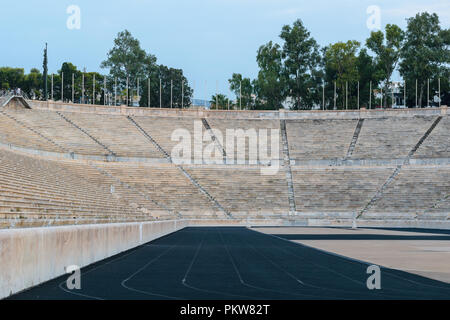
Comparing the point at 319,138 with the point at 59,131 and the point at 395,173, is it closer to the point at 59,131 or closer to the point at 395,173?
the point at 395,173

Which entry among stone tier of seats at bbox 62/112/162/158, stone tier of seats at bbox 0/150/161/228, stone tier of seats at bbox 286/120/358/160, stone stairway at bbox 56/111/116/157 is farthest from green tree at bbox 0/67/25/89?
stone tier of seats at bbox 0/150/161/228

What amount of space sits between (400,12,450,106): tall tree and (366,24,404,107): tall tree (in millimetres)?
1266

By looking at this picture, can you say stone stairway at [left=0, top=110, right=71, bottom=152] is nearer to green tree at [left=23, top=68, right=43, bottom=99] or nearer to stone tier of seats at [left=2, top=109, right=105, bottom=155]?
stone tier of seats at [left=2, top=109, right=105, bottom=155]

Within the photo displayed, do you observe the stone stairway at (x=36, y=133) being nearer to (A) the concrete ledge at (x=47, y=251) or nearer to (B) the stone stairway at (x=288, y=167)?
(B) the stone stairway at (x=288, y=167)

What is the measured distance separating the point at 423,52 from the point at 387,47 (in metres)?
6.14

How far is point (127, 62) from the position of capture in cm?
11625

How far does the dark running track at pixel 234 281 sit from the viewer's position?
11.9 metres

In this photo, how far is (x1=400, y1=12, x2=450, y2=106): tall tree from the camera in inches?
4092

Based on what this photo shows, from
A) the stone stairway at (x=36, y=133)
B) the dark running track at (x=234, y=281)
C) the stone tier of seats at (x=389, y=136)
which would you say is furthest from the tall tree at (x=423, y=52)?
the dark running track at (x=234, y=281)

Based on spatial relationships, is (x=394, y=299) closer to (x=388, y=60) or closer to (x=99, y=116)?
(x=99, y=116)

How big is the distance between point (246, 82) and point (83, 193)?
255 ft

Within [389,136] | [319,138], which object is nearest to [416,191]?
[389,136]

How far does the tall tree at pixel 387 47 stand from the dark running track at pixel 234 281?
296ft
